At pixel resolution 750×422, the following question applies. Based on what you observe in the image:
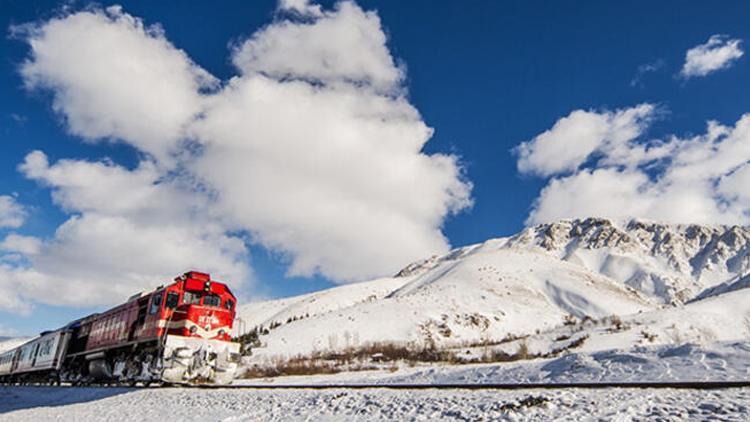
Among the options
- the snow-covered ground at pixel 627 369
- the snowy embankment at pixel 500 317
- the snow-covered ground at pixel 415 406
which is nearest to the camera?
the snow-covered ground at pixel 415 406

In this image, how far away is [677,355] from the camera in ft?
49.0

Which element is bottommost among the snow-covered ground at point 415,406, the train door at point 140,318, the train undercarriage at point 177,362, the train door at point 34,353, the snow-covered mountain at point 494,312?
the snow-covered ground at point 415,406

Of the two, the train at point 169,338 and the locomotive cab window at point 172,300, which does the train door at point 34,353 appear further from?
the locomotive cab window at point 172,300

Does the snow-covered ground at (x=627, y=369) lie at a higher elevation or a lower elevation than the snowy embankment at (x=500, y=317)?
lower

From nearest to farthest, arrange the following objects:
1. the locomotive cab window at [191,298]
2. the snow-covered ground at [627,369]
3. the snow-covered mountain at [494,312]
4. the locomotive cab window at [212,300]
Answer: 1. the snow-covered ground at [627,369]
2. the locomotive cab window at [191,298]
3. the locomotive cab window at [212,300]
4. the snow-covered mountain at [494,312]

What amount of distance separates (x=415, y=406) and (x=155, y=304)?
13454mm

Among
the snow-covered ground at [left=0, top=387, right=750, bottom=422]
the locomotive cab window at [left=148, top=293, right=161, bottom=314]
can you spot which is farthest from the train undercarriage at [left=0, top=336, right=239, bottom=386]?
the snow-covered ground at [left=0, top=387, right=750, bottom=422]

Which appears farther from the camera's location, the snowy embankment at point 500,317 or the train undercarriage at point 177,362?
the snowy embankment at point 500,317

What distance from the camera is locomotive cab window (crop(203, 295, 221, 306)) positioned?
19156 millimetres

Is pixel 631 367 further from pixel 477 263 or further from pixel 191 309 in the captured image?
pixel 477 263

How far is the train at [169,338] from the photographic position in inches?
674

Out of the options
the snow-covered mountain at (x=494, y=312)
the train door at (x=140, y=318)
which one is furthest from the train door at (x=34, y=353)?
the snow-covered mountain at (x=494, y=312)

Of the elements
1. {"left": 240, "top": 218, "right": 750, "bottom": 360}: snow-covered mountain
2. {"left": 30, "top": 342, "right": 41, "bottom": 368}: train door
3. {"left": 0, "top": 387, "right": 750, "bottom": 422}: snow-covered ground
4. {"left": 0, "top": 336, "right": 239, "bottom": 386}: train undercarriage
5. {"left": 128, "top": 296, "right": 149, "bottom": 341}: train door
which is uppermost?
{"left": 240, "top": 218, "right": 750, "bottom": 360}: snow-covered mountain

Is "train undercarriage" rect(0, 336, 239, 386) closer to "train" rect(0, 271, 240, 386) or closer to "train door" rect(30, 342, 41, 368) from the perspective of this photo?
"train" rect(0, 271, 240, 386)
